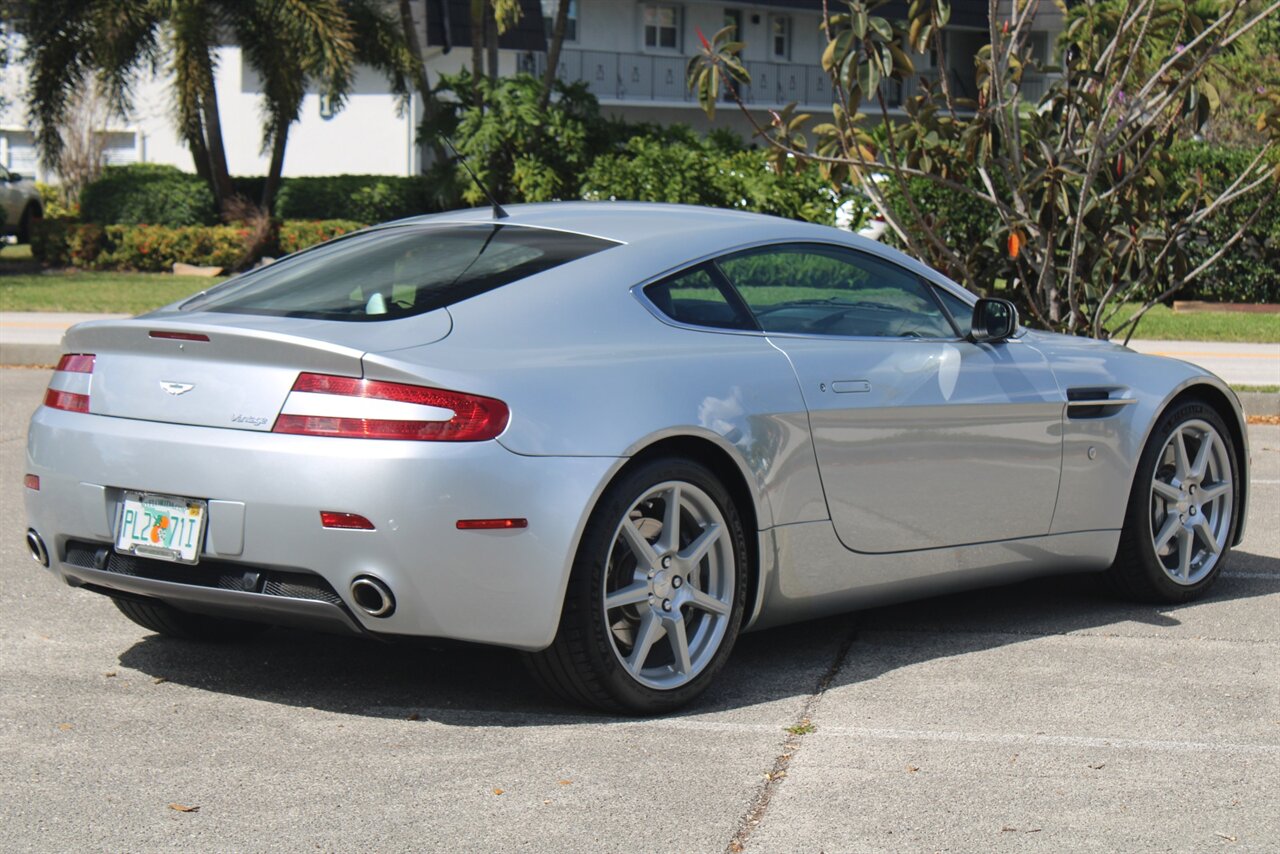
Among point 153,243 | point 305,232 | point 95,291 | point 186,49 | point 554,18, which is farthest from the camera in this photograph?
point 554,18

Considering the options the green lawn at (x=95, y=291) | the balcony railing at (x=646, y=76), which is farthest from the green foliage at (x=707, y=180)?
the balcony railing at (x=646, y=76)

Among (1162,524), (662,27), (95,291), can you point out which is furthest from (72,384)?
(662,27)

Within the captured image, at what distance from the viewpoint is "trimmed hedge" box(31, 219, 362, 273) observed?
27.5 metres

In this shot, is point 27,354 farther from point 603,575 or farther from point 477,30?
point 477,30

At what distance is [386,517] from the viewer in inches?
173

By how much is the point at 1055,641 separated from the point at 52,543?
328 centimetres

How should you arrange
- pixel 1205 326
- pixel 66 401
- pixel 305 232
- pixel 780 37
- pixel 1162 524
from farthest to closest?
pixel 780 37
pixel 305 232
pixel 1205 326
pixel 1162 524
pixel 66 401

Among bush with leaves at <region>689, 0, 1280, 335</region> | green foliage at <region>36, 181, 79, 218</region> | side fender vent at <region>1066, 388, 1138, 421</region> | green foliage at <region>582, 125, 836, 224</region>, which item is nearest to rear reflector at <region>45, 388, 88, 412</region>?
side fender vent at <region>1066, 388, 1138, 421</region>

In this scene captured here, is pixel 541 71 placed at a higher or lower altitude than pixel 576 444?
higher

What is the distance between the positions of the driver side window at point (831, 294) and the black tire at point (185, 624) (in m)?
1.97

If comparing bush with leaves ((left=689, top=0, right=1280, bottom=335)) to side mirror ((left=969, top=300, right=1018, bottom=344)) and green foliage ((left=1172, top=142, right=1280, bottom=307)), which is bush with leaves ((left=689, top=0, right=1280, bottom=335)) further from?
green foliage ((left=1172, top=142, right=1280, bottom=307))

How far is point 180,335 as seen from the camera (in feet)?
15.7

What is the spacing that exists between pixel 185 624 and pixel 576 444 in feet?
5.82

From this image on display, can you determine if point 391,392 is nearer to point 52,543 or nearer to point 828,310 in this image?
point 52,543
